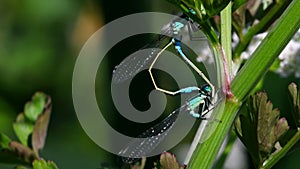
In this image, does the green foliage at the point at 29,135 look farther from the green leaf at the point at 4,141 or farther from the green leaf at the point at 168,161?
the green leaf at the point at 168,161

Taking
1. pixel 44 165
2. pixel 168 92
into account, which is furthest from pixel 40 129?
pixel 168 92

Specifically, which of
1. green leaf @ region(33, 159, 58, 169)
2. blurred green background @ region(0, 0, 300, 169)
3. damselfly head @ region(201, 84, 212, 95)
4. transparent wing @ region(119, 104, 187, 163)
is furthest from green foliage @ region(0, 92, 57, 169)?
blurred green background @ region(0, 0, 300, 169)

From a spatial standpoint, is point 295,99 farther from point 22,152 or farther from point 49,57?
point 49,57

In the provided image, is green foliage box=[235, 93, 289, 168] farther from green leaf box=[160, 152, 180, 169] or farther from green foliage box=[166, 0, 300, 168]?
green leaf box=[160, 152, 180, 169]

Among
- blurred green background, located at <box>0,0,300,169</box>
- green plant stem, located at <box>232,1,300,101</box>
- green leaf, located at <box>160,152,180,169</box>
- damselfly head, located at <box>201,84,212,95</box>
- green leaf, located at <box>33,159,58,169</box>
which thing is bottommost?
blurred green background, located at <box>0,0,300,169</box>

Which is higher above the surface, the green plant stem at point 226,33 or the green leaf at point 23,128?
the green plant stem at point 226,33

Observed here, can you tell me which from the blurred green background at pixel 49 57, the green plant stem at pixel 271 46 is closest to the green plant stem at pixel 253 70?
the green plant stem at pixel 271 46
